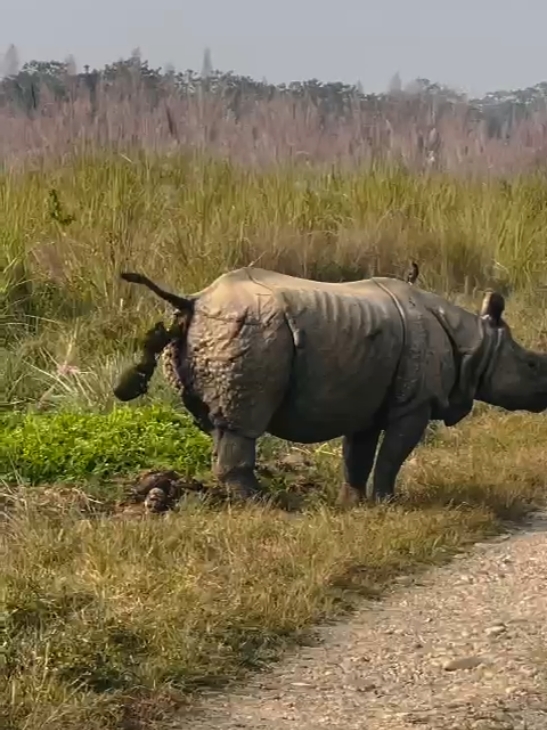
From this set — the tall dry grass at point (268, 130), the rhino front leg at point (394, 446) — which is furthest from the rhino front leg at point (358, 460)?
the tall dry grass at point (268, 130)

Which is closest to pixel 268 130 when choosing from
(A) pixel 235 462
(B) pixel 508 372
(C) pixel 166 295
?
(B) pixel 508 372

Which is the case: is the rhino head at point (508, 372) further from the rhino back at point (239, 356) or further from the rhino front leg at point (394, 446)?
the rhino back at point (239, 356)

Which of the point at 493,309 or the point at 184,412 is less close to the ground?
the point at 493,309

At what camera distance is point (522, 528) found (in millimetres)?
6953

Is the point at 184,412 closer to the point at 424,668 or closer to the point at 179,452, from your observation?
the point at 179,452

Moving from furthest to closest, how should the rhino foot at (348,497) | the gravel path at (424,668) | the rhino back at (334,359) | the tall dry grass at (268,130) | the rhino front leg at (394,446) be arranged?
the tall dry grass at (268,130) → the rhino foot at (348,497) → the rhino front leg at (394,446) → the rhino back at (334,359) → the gravel path at (424,668)

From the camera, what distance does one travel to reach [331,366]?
648 centimetres

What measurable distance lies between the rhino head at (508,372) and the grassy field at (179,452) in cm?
54

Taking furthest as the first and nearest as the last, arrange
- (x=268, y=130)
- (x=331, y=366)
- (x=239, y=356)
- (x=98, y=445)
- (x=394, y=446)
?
(x=268, y=130), (x=98, y=445), (x=394, y=446), (x=331, y=366), (x=239, y=356)

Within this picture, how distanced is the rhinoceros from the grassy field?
0.36 metres

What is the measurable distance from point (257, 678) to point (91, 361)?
5.31m

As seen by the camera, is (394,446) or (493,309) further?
(493,309)

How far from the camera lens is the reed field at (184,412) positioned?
4.79m

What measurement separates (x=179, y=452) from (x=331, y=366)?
1.53 m
